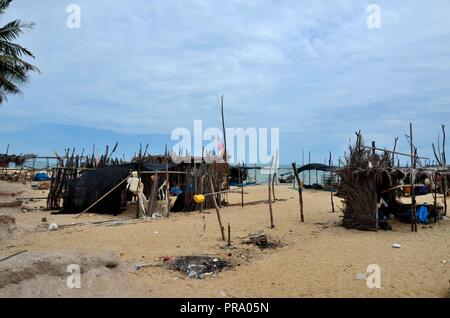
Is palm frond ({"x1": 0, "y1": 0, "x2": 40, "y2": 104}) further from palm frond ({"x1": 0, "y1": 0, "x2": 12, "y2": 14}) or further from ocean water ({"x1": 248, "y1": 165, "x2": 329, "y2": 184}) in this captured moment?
ocean water ({"x1": 248, "y1": 165, "x2": 329, "y2": 184})

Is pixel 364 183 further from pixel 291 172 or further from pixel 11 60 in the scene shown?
pixel 291 172

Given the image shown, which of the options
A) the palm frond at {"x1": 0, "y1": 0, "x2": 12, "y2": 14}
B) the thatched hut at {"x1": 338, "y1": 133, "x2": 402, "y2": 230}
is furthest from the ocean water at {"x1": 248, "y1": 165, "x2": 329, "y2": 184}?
the palm frond at {"x1": 0, "y1": 0, "x2": 12, "y2": 14}

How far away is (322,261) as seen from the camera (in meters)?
6.82

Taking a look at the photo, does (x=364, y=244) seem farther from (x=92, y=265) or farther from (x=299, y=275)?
(x=92, y=265)

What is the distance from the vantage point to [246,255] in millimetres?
7277

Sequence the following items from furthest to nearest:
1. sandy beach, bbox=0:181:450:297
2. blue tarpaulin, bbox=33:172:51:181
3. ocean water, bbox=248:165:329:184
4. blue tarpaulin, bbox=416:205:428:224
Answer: ocean water, bbox=248:165:329:184, blue tarpaulin, bbox=33:172:51:181, blue tarpaulin, bbox=416:205:428:224, sandy beach, bbox=0:181:450:297

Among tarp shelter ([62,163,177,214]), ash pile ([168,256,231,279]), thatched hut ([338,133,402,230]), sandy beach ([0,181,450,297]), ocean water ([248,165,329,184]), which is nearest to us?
sandy beach ([0,181,450,297])

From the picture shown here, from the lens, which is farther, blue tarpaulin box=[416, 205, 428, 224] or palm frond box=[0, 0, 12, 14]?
palm frond box=[0, 0, 12, 14]

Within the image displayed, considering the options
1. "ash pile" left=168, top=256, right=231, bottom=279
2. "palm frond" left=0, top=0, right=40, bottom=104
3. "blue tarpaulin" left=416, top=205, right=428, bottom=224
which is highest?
"palm frond" left=0, top=0, right=40, bottom=104

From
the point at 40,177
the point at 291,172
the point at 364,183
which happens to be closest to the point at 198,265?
the point at 364,183

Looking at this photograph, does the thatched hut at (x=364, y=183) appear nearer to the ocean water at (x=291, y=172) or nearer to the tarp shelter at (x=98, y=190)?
the ocean water at (x=291, y=172)

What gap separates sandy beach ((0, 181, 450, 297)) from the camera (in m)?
5.15

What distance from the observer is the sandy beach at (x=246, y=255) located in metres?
5.15
